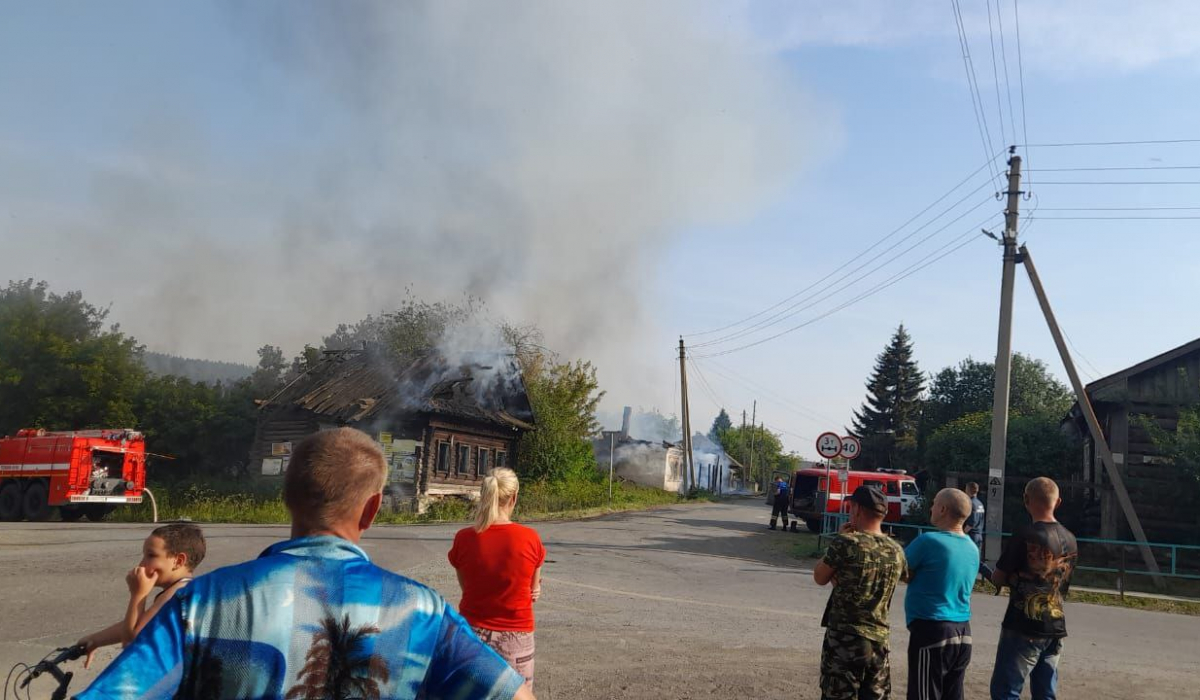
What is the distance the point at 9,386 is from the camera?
3350 centimetres

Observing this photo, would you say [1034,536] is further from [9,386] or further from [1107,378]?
[9,386]

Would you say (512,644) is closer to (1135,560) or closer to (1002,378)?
(1002,378)

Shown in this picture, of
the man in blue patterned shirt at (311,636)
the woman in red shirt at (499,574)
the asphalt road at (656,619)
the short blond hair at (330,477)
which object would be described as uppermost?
the short blond hair at (330,477)

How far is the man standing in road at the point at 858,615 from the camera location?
4.66 m

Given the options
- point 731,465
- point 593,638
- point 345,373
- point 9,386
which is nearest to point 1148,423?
point 593,638

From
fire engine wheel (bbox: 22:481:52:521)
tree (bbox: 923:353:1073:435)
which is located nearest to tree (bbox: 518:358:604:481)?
fire engine wheel (bbox: 22:481:52:521)

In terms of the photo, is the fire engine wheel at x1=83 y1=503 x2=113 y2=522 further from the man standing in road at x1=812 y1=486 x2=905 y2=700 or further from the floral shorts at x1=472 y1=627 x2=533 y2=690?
the man standing in road at x1=812 y1=486 x2=905 y2=700

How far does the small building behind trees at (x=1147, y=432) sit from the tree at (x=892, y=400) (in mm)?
39637

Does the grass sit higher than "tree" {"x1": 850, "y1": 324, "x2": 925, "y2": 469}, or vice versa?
"tree" {"x1": 850, "y1": 324, "x2": 925, "y2": 469}

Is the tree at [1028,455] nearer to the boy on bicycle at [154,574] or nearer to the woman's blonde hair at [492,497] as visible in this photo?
the woman's blonde hair at [492,497]

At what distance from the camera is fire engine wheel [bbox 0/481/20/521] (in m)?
23.9

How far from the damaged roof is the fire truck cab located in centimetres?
1137

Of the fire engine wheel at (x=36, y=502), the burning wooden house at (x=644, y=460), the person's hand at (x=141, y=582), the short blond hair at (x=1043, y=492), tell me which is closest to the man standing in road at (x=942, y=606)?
the short blond hair at (x=1043, y=492)

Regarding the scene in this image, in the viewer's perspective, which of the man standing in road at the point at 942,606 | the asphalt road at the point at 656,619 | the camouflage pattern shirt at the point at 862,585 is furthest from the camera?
the asphalt road at the point at 656,619
